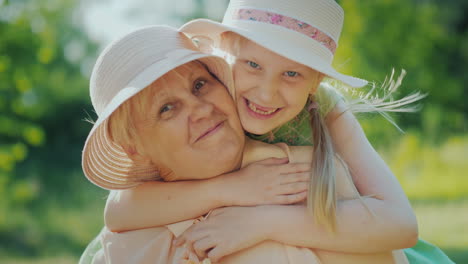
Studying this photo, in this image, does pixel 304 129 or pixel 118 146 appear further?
pixel 304 129

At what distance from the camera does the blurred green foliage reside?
24.3ft

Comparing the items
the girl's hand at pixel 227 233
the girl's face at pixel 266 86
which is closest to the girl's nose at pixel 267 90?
the girl's face at pixel 266 86

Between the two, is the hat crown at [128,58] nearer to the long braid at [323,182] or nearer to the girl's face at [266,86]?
the girl's face at [266,86]

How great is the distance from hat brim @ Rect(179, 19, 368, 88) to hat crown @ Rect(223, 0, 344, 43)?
0.09 meters

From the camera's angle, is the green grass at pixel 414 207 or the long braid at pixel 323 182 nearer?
the long braid at pixel 323 182

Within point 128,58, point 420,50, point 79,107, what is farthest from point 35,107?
point 420,50

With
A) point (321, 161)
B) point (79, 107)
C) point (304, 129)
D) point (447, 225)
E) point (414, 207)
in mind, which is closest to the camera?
point (321, 161)

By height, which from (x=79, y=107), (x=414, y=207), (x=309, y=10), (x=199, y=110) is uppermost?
(x=309, y=10)

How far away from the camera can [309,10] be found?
254 cm

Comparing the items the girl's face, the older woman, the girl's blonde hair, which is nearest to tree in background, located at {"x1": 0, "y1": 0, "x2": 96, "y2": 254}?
the older woman

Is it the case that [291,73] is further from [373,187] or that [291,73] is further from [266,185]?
[373,187]

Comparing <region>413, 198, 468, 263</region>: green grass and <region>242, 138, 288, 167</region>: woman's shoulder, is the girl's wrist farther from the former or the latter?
<region>413, 198, 468, 263</region>: green grass

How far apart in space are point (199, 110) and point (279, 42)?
0.46 meters

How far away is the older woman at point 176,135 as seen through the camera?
240 cm
